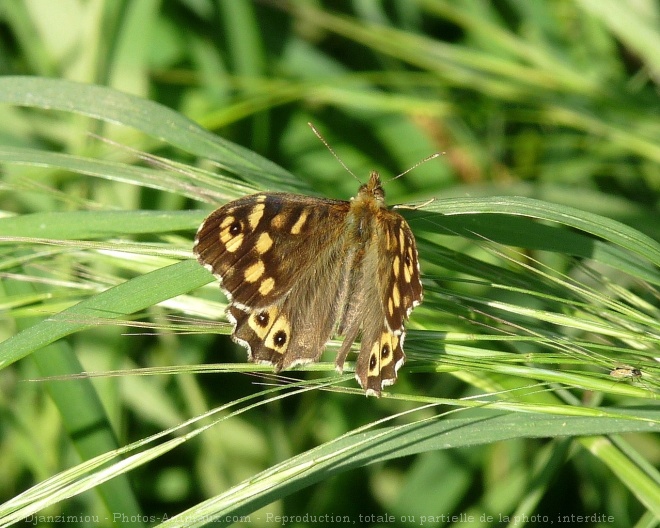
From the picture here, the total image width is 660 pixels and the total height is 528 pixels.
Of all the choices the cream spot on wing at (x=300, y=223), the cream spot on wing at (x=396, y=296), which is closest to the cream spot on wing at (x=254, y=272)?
the cream spot on wing at (x=300, y=223)

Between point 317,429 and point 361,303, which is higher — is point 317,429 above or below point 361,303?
below

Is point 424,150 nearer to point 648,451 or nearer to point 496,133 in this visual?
point 496,133

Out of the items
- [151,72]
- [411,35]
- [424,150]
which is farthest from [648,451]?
[151,72]

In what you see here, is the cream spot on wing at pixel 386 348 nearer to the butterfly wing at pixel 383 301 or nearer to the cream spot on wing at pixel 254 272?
the butterfly wing at pixel 383 301

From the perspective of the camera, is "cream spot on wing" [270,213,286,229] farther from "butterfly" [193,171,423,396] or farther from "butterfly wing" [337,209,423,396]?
"butterfly wing" [337,209,423,396]

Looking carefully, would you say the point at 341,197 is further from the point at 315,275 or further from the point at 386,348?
the point at 386,348

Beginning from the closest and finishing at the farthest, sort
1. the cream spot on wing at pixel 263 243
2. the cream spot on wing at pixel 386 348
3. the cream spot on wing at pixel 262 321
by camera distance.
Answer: the cream spot on wing at pixel 386 348, the cream spot on wing at pixel 262 321, the cream spot on wing at pixel 263 243

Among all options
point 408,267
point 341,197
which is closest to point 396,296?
point 408,267
